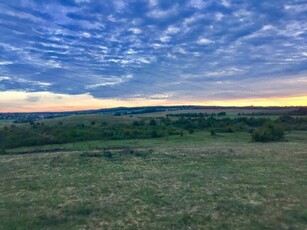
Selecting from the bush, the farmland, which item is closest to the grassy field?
the farmland

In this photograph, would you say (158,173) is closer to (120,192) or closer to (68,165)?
(120,192)

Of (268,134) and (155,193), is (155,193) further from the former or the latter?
(268,134)

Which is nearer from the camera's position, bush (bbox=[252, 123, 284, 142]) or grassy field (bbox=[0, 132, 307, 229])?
Result: grassy field (bbox=[0, 132, 307, 229])

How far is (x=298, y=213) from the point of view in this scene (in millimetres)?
17500

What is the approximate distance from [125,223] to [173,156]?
20224mm

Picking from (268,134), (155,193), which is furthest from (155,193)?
(268,134)

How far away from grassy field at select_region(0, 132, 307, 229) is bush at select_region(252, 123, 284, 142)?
2066 centimetres

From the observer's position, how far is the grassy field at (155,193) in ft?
54.7

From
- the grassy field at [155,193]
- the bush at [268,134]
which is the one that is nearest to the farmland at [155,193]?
the grassy field at [155,193]

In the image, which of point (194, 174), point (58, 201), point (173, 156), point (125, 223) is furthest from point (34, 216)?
point (173, 156)

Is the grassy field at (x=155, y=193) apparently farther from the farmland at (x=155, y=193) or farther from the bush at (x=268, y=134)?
the bush at (x=268, y=134)

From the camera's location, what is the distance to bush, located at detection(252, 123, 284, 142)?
55.5 m

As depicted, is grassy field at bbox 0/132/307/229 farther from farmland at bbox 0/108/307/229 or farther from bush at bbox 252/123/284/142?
bush at bbox 252/123/284/142

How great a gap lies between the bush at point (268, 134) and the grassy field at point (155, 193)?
20.7 metres
